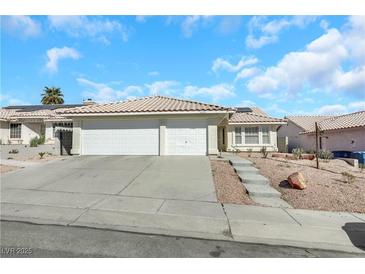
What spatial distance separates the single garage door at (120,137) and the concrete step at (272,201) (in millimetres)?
8491

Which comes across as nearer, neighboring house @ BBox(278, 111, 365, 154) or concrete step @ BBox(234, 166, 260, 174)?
concrete step @ BBox(234, 166, 260, 174)

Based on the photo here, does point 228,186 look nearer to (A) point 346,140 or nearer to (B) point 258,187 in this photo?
(B) point 258,187

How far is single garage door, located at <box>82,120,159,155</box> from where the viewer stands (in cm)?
1575

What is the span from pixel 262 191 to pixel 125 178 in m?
5.07

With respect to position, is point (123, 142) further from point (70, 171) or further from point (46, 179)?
point (46, 179)

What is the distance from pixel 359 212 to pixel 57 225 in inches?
310

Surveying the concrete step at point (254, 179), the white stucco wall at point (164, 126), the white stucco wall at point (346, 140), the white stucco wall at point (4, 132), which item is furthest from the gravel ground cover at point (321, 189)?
the white stucco wall at point (4, 132)

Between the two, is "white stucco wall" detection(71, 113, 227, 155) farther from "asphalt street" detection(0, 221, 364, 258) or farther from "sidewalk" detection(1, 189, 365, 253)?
"asphalt street" detection(0, 221, 364, 258)

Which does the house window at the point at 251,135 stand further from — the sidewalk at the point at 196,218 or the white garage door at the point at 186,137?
the sidewalk at the point at 196,218

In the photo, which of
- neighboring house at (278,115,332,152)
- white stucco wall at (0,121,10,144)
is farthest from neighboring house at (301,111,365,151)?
white stucco wall at (0,121,10,144)

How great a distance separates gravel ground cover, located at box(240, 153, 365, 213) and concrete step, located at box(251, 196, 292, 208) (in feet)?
0.77

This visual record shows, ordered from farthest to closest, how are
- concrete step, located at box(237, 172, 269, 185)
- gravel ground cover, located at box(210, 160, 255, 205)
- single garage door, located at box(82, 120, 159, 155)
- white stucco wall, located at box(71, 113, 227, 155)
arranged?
single garage door, located at box(82, 120, 159, 155) < white stucco wall, located at box(71, 113, 227, 155) < concrete step, located at box(237, 172, 269, 185) < gravel ground cover, located at box(210, 160, 255, 205)

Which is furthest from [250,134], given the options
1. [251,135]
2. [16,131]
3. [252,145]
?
[16,131]

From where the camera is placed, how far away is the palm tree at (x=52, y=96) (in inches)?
1696
